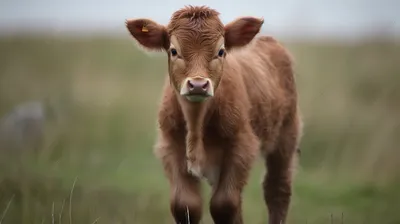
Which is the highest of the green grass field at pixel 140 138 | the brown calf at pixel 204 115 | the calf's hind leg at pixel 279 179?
the brown calf at pixel 204 115

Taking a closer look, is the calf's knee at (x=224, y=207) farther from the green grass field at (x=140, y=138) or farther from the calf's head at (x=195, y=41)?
the green grass field at (x=140, y=138)

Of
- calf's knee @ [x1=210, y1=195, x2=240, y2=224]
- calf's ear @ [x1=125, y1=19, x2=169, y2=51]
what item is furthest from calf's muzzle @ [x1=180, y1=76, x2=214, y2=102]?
calf's knee @ [x1=210, y1=195, x2=240, y2=224]

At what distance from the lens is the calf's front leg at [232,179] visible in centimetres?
703

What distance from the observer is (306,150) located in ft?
40.3

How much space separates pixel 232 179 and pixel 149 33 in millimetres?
1281

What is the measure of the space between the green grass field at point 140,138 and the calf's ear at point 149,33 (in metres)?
0.61

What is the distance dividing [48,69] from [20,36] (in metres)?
1.10

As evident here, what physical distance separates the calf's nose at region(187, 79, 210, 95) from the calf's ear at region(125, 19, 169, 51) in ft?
2.81

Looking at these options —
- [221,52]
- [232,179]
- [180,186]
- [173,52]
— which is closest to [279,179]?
[232,179]

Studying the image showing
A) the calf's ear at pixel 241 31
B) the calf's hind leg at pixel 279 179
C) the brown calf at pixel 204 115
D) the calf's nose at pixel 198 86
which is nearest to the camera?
the calf's nose at pixel 198 86

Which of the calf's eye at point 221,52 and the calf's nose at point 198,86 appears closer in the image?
the calf's nose at point 198,86

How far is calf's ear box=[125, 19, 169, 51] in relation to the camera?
6.95 m

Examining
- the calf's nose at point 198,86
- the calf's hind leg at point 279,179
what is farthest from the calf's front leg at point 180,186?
the calf's hind leg at point 279,179

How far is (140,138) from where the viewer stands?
1395cm
